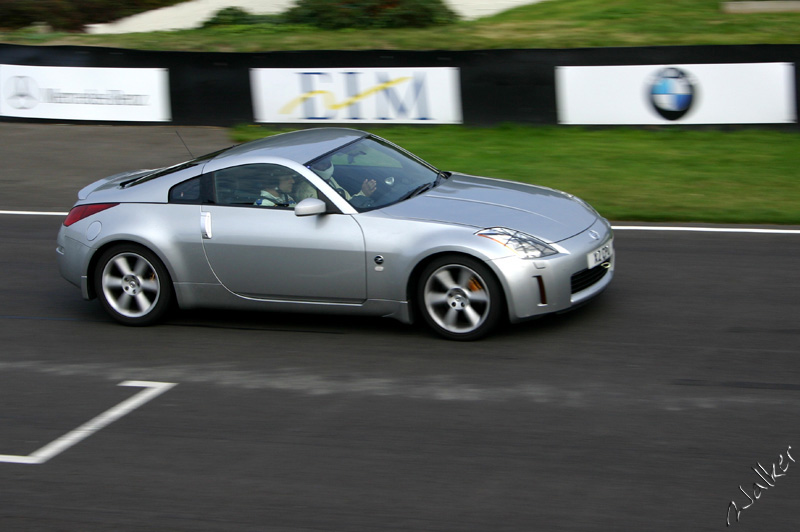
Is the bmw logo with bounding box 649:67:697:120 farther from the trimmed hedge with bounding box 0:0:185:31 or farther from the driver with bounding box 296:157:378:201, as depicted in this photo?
the trimmed hedge with bounding box 0:0:185:31

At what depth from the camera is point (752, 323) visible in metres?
6.96

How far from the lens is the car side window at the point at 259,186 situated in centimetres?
706

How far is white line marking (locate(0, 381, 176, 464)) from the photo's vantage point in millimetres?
5320

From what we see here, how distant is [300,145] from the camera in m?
7.50

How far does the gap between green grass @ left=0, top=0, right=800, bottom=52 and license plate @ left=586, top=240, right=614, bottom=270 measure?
1241 centimetres

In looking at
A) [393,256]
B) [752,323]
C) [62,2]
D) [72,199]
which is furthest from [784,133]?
[62,2]

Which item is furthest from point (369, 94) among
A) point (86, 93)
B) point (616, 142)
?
point (86, 93)

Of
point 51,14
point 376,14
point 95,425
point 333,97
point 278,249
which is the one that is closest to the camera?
point 95,425

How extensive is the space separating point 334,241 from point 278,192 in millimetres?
632

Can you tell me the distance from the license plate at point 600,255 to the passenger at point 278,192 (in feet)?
7.07

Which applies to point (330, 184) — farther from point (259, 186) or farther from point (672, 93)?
point (672, 93)

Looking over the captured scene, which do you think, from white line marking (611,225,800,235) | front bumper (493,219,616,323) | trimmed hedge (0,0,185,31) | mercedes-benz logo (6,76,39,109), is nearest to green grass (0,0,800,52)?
trimmed hedge (0,0,185,31)

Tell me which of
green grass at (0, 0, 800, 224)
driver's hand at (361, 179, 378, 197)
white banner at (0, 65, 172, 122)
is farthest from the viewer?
white banner at (0, 65, 172, 122)

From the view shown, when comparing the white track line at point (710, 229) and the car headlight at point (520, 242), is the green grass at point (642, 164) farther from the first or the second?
the car headlight at point (520, 242)
